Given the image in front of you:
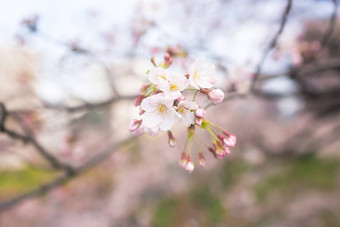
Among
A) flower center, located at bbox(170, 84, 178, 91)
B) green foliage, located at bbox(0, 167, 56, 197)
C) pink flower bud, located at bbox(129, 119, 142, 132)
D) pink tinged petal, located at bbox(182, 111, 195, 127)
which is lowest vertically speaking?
pink tinged petal, located at bbox(182, 111, 195, 127)

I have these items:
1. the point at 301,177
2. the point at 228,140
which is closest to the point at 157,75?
the point at 228,140

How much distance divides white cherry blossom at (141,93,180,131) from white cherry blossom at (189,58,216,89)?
16 cm

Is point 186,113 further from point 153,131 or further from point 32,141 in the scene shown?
point 32,141

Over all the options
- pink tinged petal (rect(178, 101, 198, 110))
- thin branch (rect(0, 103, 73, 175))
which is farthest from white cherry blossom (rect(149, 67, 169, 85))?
thin branch (rect(0, 103, 73, 175))

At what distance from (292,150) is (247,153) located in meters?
1.61

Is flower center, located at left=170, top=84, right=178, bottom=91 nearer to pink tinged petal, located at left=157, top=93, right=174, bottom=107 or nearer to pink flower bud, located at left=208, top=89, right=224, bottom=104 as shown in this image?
pink tinged petal, located at left=157, top=93, right=174, bottom=107

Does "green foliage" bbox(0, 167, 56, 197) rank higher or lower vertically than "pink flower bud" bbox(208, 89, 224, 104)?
higher

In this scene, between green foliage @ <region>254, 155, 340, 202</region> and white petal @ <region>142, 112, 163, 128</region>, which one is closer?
white petal @ <region>142, 112, 163, 128</region>

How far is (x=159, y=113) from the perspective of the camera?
2.62ft

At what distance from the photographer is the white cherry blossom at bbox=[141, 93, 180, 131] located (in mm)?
764

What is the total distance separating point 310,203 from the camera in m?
5.21

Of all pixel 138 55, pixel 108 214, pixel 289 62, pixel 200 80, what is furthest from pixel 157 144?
pixel 200 80

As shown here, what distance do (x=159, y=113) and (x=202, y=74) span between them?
0.27 meters

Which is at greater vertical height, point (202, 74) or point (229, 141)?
point (202, 74)
